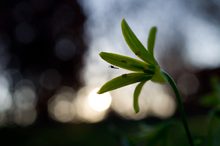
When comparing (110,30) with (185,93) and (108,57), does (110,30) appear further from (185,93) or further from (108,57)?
(108,57)

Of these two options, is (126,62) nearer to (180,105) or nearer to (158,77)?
(158,77)

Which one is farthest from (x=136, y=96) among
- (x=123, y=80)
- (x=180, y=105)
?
(x=180, y=105)

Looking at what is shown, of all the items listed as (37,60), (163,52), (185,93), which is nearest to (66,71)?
(37,60)

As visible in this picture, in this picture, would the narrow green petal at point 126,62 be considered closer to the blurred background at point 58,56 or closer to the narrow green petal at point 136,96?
the narrow green petal at point 136,96

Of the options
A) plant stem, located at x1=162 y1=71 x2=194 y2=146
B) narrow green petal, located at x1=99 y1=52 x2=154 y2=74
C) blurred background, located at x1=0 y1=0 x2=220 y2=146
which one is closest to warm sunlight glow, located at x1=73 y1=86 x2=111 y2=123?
blurred background, located at x1=0 y1=0 x2=220 y2=146

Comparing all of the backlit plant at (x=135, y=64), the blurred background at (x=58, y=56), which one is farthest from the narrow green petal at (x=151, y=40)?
the blurred background at (x=58, y=56)
